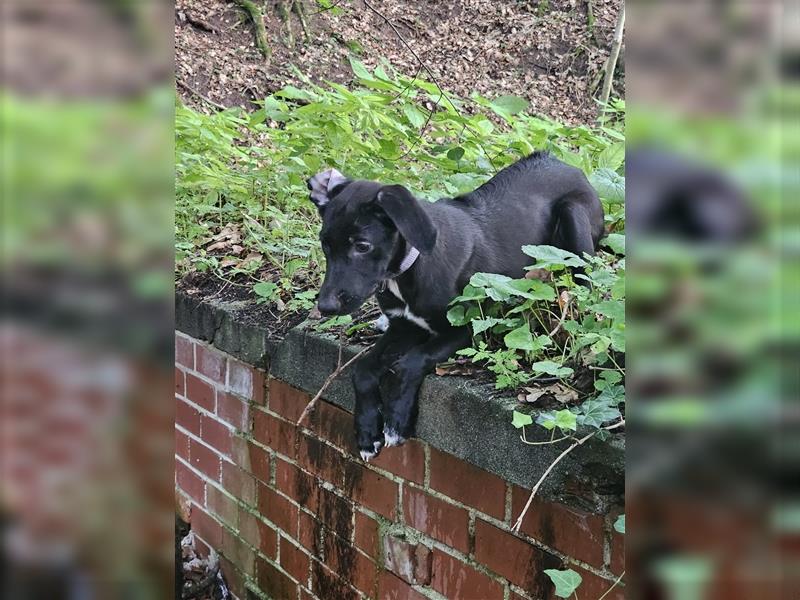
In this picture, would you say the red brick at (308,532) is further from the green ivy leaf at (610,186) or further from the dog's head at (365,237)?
the green ivy leaf at (610,186)

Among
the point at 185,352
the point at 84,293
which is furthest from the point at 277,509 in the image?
the point at 84,293

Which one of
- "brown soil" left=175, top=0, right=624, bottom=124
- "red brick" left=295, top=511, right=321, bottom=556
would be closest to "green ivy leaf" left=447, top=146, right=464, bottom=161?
"red brick" left=295, top=511, right=321, bottom=556

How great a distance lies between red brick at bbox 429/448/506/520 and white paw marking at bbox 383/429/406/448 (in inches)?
3.4

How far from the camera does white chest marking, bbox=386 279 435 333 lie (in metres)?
2.29

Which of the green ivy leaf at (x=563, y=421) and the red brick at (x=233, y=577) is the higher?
the green ivy leaf at (x=563, y=421)

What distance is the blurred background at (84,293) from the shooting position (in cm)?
36

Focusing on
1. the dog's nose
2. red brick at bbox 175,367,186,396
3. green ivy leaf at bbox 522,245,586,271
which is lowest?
red brick at bbox 175,367,186,396

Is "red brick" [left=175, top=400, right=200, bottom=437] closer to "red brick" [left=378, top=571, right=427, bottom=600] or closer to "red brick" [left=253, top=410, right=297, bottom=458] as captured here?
"red brick" [left=253, top=410, right=297, bottom=458]

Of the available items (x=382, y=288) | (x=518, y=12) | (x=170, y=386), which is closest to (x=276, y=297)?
(x=382, y=288)

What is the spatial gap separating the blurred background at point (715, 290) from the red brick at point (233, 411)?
8.28 feet

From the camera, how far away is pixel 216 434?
3.05 metres

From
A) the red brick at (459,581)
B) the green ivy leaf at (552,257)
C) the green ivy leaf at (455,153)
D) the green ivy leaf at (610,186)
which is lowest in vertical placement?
the red brick at (459,581)

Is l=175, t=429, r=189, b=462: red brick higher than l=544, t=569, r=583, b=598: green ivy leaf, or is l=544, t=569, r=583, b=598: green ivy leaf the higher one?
l=544, t=569, r=583, b=598: green ivy leaf

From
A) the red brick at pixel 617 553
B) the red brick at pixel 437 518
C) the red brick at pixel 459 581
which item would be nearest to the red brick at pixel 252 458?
the red brick at pixel 437 518
